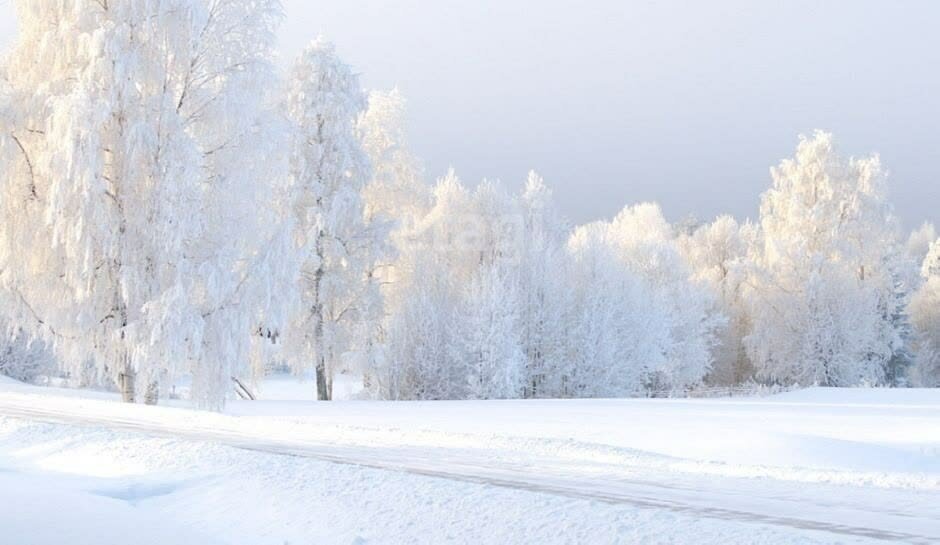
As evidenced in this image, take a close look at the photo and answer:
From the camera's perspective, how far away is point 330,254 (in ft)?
95.2

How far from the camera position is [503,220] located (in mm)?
37031

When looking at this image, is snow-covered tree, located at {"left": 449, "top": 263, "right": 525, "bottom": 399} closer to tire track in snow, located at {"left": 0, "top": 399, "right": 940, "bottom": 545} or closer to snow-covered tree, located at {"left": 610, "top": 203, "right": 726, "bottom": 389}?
snow-covered tree, located at {"left": 610, "top": 203, "right": 726, "bottom": 389}

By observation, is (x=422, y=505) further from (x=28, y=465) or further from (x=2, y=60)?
(x=2, y=60)

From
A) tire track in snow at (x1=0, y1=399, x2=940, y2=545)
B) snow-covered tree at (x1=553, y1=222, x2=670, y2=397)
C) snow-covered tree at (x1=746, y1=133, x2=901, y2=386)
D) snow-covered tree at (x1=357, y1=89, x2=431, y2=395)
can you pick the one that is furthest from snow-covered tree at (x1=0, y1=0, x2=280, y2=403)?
snow-covered tree at (x1=746, y1=133, x2=901, y2=386)

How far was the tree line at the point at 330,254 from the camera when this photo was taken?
1780cm

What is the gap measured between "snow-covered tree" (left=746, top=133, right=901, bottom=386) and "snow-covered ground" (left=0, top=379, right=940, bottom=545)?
2414 cm

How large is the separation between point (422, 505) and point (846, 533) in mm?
3498

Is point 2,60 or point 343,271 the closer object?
point 2,60

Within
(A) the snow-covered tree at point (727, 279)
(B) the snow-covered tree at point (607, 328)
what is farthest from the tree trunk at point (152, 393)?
(A) the snow-covered tree at point (727, 279)

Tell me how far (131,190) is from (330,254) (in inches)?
443

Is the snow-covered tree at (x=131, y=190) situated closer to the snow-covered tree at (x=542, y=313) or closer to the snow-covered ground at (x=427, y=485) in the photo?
the snow-covered ground at (x=427, y=485)

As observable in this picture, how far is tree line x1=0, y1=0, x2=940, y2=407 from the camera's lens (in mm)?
17797

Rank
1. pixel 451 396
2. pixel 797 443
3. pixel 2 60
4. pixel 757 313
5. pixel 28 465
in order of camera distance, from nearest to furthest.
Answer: pixel 28 465 → pixel 797 443 → pixel 2 60 → pixel 451 396 → pixel 757 313

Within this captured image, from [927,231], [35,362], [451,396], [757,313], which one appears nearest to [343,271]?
[451,396]
